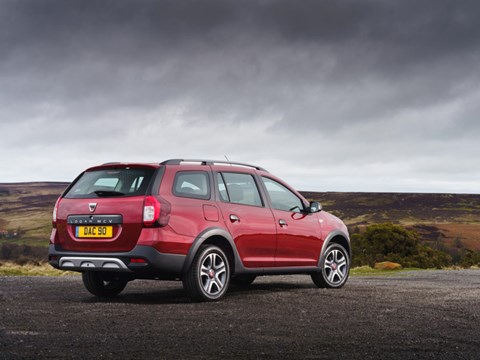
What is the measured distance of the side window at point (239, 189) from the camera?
9.67m

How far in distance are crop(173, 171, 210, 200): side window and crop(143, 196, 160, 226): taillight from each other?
0.40 metres

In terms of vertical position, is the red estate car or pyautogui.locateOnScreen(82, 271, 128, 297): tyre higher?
the red estate car

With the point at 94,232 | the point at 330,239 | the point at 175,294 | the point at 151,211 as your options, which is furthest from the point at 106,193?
the point at 330,239

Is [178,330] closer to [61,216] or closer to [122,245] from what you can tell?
[122,245]

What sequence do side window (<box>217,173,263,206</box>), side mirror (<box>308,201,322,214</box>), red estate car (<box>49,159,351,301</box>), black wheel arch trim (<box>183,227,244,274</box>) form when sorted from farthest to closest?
side mirror (<box>308,201,322,214</box>), side window (<box>217,173,263,206</box>), black wheel arch trim (<box>183,227,244,274</box>), red estate car (<box>49,159,351,301</box>)

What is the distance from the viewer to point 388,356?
5.45 m

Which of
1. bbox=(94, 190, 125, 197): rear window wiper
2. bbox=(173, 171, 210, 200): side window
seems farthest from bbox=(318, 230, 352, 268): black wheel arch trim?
bbox=(94, 190, 125, 197): rear window wiper

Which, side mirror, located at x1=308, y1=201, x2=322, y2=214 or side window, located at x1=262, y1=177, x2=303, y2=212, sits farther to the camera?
side mirror, located at x1=308, y1=201, x2=322, y2=214

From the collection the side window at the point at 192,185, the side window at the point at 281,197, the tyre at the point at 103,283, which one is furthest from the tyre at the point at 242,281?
the side window at the point at 192,185

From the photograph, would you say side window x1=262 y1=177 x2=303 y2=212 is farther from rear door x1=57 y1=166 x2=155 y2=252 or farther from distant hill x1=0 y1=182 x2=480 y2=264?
distant hill x1=0 y1=182 x2=480 y2=264

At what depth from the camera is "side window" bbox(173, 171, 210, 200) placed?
896cm

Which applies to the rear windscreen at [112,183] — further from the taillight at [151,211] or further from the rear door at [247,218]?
the rear door at [247,218]

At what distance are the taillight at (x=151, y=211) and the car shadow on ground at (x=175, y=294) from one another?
1.26 meters

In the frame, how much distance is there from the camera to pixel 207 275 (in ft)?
29.8
